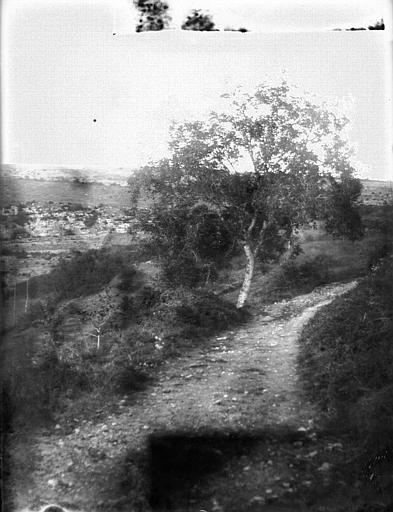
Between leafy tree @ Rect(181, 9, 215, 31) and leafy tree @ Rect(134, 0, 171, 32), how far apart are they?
18cm

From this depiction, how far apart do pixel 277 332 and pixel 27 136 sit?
9.30ft

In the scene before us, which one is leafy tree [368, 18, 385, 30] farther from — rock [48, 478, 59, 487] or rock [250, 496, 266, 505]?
rock [48, 478, 59, 487]

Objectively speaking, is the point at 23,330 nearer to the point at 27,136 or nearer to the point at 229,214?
the point at 27,136

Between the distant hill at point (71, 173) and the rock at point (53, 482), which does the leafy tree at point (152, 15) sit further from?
the rock at point (53, 482)

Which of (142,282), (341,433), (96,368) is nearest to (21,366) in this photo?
(96,368)

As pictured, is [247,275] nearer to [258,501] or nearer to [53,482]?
[258,501]

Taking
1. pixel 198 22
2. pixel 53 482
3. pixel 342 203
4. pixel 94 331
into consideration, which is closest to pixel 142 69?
pixel 198 22

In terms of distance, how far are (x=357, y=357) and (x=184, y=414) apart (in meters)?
1.61

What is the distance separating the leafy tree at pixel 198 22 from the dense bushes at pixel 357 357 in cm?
268

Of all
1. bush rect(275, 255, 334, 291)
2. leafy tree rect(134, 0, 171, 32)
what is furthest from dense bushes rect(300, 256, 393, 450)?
leafy tree rect(134, 0, 171, 32)

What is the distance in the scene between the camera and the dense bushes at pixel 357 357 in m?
4.21

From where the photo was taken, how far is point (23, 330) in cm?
432

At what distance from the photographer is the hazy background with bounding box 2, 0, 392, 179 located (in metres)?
4.38

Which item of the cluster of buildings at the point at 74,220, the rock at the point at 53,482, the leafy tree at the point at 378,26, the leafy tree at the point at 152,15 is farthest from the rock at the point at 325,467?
the leafy tree at the point at 152,15
